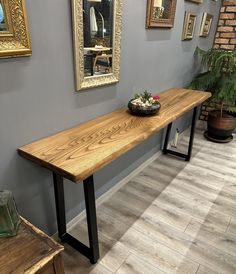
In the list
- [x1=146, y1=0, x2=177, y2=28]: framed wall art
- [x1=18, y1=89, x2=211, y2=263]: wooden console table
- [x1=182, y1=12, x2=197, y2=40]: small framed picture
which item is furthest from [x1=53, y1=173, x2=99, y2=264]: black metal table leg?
[x1=182, y1=12, x2=197, y2=40]: small framed picture

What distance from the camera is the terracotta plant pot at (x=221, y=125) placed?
304cm

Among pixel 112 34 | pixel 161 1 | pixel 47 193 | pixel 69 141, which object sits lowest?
pixel 47 193

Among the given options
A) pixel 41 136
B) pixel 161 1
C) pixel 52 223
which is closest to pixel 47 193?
pixel 52 223

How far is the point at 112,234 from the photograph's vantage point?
1.68 m

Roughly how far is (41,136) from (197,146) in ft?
7.70

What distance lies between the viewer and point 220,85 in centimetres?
277

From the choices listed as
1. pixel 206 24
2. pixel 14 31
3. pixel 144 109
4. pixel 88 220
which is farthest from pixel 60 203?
pixel 206 24

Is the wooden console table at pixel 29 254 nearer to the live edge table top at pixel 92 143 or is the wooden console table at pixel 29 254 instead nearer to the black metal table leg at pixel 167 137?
the live edge table top at pixel 92 143

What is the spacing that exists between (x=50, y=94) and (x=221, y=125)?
8.33ft

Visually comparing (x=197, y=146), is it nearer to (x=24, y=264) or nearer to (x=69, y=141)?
(x=69, y=141)

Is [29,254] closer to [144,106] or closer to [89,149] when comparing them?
[89,149]

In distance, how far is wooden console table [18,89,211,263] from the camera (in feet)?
3.43

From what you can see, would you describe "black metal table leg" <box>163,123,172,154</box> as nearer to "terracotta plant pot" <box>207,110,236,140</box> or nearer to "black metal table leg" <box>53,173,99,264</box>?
"terracotta plant pot" <box>207,110,236,140</box>

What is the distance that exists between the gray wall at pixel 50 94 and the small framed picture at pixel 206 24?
1.05 m
